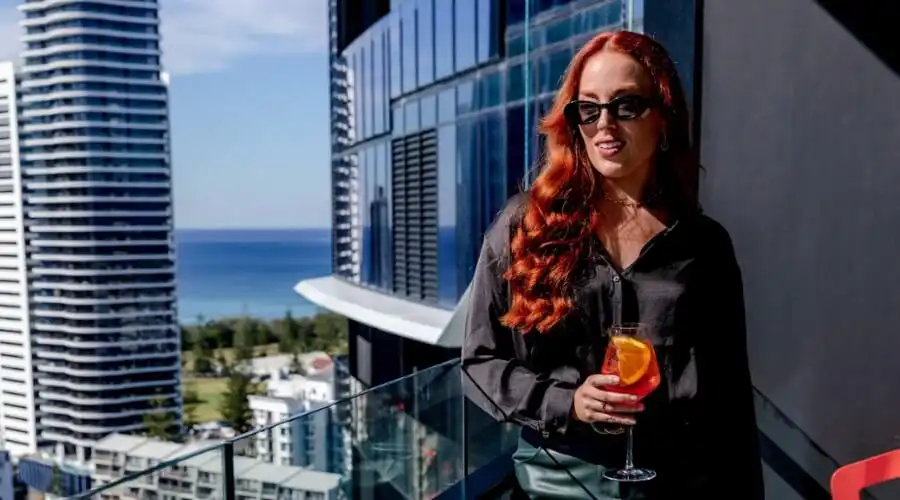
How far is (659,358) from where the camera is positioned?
113 centimetres

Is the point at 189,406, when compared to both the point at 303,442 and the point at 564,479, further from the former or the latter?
the point at 564,479

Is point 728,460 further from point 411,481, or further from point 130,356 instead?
point 130,356

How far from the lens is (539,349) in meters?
1.17

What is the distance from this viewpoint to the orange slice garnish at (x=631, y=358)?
106 centimetres

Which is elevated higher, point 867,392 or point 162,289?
point 867,392

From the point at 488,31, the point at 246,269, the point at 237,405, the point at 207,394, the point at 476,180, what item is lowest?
the point at 207,394

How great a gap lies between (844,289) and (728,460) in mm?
1421

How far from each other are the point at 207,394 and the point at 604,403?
193 ft

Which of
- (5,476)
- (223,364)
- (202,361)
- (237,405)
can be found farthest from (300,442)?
(5,476)

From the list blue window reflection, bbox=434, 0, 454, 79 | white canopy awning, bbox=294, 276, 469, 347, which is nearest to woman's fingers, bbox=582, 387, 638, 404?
white canopy awning, bbox=294, 276, 469, 347

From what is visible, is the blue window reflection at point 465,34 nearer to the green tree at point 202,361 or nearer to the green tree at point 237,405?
the green tree at point 237,405

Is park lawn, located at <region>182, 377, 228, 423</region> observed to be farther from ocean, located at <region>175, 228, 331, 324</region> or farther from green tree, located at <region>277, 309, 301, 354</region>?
ocean, located at <region>175, 228, 331, 324</region>

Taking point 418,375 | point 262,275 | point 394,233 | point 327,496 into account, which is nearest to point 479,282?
point 418,375

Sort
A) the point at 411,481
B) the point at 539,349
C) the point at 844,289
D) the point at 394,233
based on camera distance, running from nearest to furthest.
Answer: the point at 539,349
the point at 844,289
the point at 411,481
the point at 394,233
